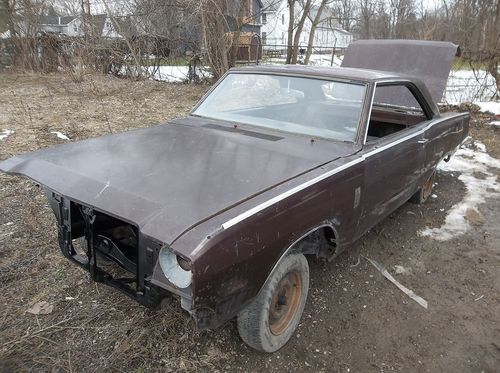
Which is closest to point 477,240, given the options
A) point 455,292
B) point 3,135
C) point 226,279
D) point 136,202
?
point 455,292

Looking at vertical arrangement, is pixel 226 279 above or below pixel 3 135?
above

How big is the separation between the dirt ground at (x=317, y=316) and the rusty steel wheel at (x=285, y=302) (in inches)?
6.1

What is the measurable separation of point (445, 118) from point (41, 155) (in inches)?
148

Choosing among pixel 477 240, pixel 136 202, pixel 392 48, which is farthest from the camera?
pixel 392 48

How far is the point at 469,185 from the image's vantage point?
513 centimetres

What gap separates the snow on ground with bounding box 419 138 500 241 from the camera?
3.98 m

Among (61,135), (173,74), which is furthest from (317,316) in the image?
(173,74)

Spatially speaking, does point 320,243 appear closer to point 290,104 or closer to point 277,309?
point 277,309

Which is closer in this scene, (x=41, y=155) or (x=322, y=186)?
(x=322, y=186)

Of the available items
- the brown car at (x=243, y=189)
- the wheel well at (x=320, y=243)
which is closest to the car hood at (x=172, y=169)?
the brown car at (x=243, y=189)

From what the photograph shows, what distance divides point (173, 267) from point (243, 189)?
53 centimetres

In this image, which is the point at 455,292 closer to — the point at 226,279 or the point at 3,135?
the point at 226,279

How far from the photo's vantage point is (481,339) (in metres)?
2.55

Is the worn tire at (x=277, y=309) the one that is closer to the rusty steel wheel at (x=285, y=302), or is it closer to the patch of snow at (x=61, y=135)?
the rusty steel wheel at (x=285, y=302)
